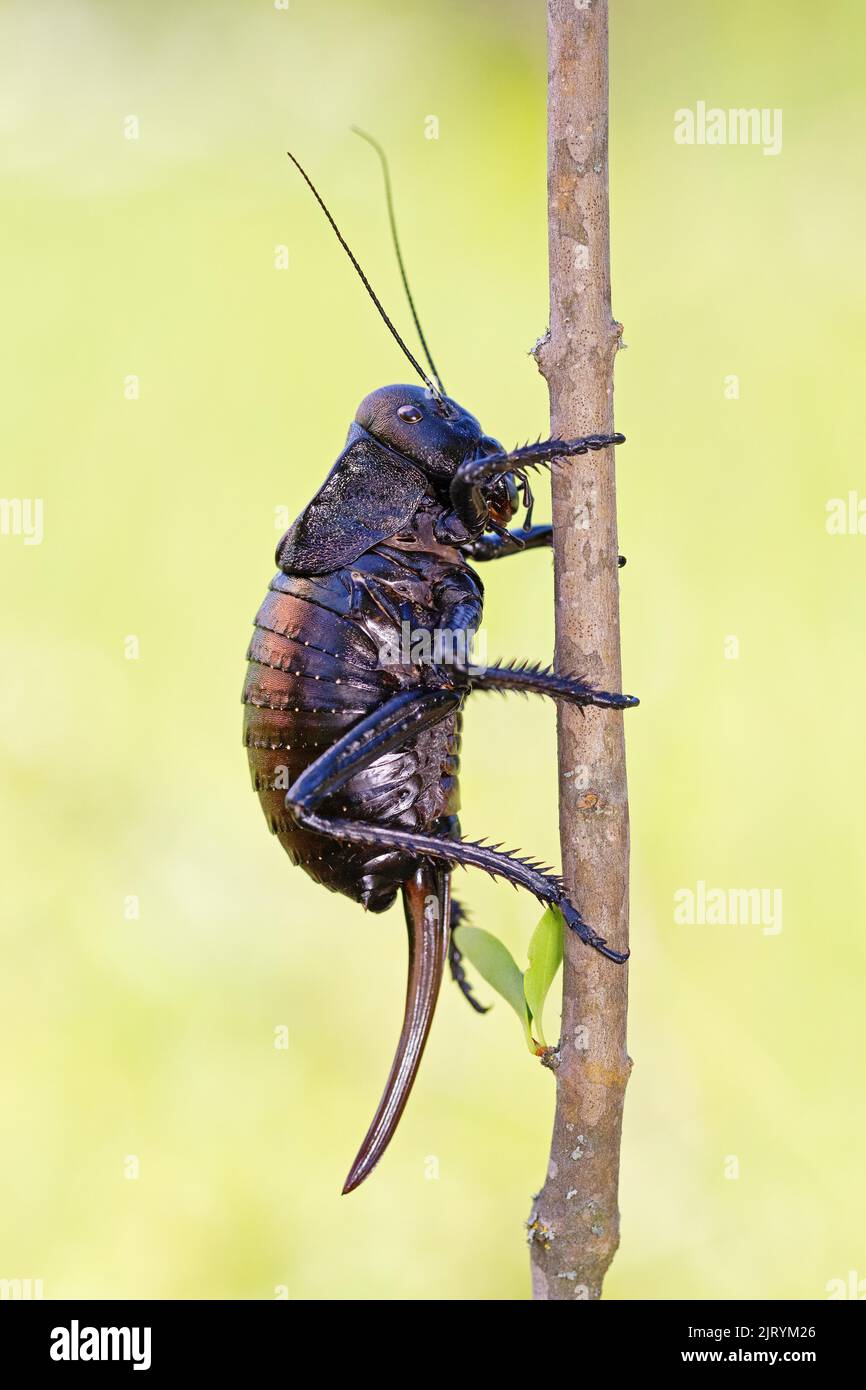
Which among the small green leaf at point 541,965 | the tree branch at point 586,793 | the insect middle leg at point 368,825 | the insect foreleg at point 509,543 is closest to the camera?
the tree branch at point 586,793

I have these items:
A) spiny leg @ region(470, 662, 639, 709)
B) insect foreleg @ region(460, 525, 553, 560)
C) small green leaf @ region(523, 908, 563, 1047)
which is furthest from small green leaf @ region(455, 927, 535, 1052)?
insect foreleg @ region(460, 525, 553, 560)

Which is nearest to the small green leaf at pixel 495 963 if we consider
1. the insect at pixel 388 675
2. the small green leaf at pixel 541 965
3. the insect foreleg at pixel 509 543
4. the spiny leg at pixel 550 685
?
the small green leaf at pixel 541 965

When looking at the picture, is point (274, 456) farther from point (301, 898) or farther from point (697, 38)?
point (697, 38)

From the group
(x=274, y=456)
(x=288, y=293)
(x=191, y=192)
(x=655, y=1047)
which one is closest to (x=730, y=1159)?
(x=655, y=1047)

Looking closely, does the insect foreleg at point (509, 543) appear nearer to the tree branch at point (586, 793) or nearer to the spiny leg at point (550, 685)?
the spiny leg at point (550, 685)

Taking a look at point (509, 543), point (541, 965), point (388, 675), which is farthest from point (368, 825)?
point (509, 543)

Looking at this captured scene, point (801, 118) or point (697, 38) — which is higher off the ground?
point (697, 38)

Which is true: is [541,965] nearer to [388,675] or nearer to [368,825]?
[368,825]
